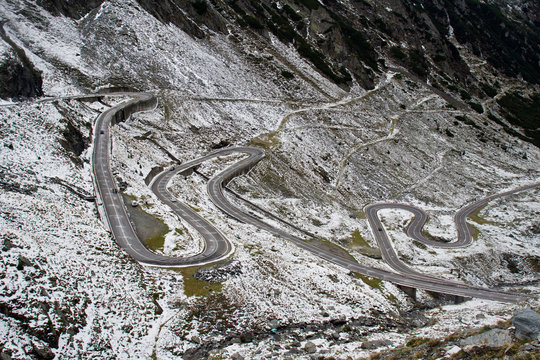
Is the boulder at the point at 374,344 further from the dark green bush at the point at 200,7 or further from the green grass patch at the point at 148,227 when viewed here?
the dark green bush at the point at 200,7

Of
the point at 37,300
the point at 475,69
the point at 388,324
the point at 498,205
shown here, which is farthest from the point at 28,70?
the point at 475,69

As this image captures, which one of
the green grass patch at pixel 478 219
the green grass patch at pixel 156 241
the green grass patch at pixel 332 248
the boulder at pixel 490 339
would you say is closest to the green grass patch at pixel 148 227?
the green grass patch at pixel 156 241

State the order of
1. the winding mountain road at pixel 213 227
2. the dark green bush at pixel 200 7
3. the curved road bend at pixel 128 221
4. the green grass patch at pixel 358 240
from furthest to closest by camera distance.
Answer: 1. the dark green bush at pixel 200 7
2. the green grass patch at pixel 358 240
3. the winding mountain road at pixel 213 227
4. the curved road bend at pixel 128 221

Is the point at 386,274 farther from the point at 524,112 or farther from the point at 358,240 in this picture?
the point at 524,112

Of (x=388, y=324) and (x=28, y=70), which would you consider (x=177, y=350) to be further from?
(x=28, y=70)


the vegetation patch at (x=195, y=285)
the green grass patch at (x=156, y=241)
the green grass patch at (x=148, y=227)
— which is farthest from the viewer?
the green grass patch at (x=148, y=227)

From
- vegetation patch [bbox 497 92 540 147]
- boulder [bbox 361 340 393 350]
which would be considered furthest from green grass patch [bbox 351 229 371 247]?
vegetation patch [bbox 497 92 540 147]

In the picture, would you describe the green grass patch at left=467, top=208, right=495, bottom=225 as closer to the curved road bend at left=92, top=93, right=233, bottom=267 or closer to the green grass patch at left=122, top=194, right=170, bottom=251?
the curved road bend at left=92, top=93, right=233, bottom=267
